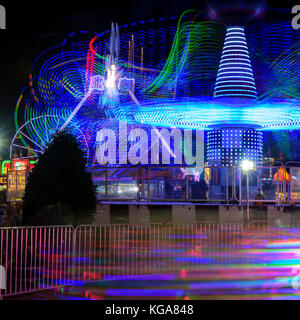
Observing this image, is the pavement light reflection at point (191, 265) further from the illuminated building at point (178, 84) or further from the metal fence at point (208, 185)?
the illuminated building at point (178, 84)

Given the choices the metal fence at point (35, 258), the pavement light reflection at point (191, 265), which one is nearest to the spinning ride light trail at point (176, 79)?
the pavement light reflection at point (191, 265)

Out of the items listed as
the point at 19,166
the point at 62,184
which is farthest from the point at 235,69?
the point at 62,184

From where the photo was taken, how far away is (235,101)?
21.2 m

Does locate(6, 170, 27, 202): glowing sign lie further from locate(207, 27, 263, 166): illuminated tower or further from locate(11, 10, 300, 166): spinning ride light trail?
locate(207, 27, 263, 166): illuminated tower

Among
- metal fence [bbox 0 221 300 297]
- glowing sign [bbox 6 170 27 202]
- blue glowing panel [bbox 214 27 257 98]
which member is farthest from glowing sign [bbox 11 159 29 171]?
blue glowing panel [bbox 214 27 257 98]

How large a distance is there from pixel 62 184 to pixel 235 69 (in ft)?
74.0

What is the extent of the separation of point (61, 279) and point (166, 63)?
123 feet

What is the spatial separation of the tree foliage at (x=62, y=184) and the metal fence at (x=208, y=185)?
159 inches

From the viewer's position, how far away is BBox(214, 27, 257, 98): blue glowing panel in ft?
103

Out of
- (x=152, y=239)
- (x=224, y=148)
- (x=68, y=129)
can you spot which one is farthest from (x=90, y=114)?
(x=152, y=239)

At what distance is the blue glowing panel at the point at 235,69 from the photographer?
3133 cm

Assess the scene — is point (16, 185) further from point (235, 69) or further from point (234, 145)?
point (235, 69)

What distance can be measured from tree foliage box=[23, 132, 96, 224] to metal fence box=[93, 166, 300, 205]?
4.04 meters
